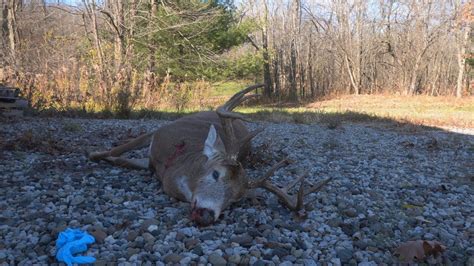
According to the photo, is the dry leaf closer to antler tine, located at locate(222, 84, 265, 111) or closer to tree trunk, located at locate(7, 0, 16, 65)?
antler tine, located at locate(222, 84, 265, 111)

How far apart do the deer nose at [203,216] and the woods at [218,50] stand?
7.30m

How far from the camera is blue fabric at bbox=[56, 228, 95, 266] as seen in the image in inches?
104

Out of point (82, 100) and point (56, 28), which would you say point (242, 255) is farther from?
point (56, 28)

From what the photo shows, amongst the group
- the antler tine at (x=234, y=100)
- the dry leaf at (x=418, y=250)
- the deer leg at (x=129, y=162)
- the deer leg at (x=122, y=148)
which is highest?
the antler tine at (x=234, y=100)

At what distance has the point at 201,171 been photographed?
3.63 metres

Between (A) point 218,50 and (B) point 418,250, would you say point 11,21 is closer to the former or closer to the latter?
(A) point 218,50

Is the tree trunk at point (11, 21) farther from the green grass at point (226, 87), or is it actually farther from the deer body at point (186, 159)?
the deer body at point (186, 159)

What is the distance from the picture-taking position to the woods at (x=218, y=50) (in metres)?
11.4

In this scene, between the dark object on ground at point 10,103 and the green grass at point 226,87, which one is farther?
the green grass at point 226,87

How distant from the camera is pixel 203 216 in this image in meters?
3.28

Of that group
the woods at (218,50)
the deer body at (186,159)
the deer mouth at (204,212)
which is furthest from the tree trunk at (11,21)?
the deer mouth at (204,212)

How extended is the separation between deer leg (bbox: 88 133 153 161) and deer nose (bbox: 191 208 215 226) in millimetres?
2138

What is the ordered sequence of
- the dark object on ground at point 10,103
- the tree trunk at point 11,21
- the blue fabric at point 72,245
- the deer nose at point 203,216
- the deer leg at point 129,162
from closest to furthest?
1. the blue fabric at point 72,245
2. the deer nose at point 203,216
3. the deer leg at point 129,162
4. the dark object on ground at point 10,103
5. the tree trunk at point 11,21

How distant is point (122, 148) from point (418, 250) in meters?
3.40
